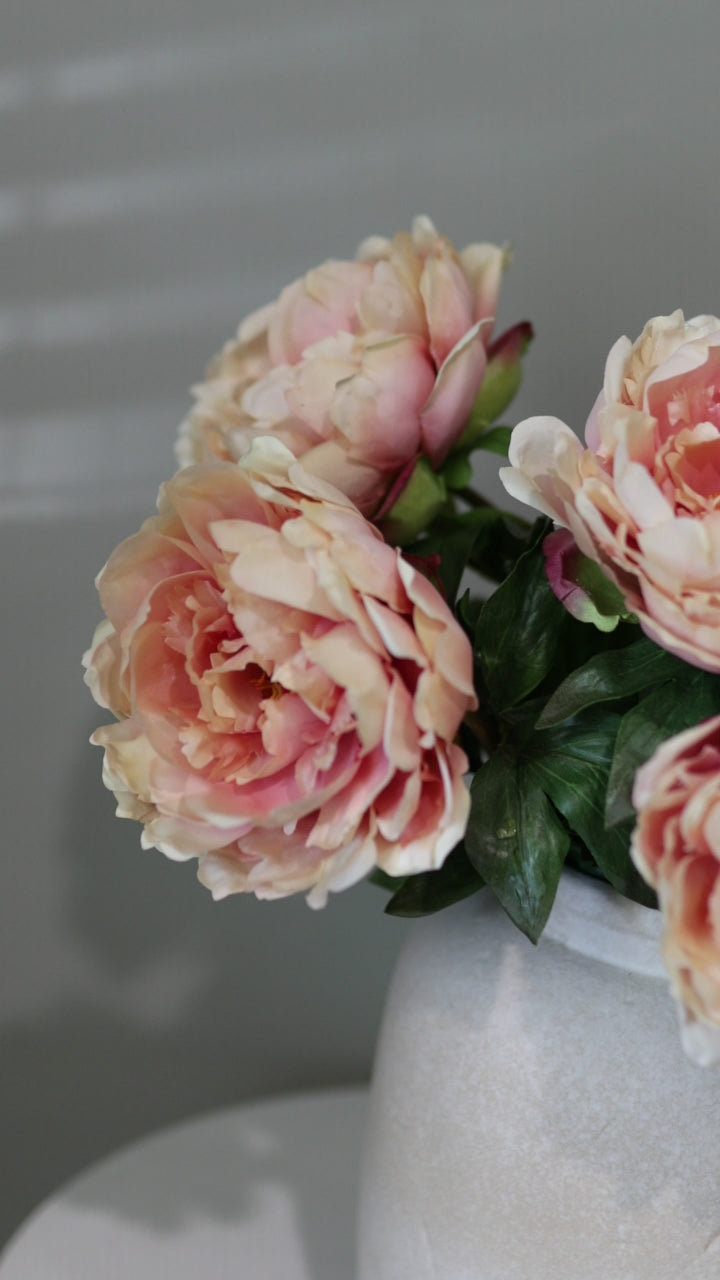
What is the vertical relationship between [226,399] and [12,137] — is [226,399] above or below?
below

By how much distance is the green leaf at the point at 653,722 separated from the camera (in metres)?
0.39

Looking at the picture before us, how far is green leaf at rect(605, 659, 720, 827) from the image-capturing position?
1.29 feet

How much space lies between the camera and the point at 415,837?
39cm

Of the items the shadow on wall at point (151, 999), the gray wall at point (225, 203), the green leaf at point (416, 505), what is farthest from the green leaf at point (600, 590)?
the shadow on wall at point (151, 999)

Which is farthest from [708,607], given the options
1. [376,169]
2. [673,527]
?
[376,169]

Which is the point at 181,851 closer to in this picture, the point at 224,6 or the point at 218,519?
the point at 218,519

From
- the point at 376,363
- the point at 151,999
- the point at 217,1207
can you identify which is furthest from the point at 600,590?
the point at 151,999

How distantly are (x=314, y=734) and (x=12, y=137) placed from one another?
0.49 meters

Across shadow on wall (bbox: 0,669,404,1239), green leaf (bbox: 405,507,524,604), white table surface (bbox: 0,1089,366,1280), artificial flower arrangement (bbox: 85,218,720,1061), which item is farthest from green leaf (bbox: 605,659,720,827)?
shadow on wall (bbox: 0,669,404,1239)

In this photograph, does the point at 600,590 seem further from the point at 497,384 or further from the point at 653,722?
the point at 497,384

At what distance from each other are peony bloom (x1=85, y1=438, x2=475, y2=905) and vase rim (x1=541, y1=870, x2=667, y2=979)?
3.2 inches

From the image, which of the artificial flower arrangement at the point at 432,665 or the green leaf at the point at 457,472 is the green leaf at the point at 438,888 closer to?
the artificial flower arrangement at the point at 432,665

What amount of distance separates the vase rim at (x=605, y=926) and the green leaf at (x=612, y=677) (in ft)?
0.22

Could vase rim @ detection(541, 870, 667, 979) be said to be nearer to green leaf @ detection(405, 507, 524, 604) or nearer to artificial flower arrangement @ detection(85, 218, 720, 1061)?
artificial flower arrangement @ detection(85, 218, 720, 1061)
